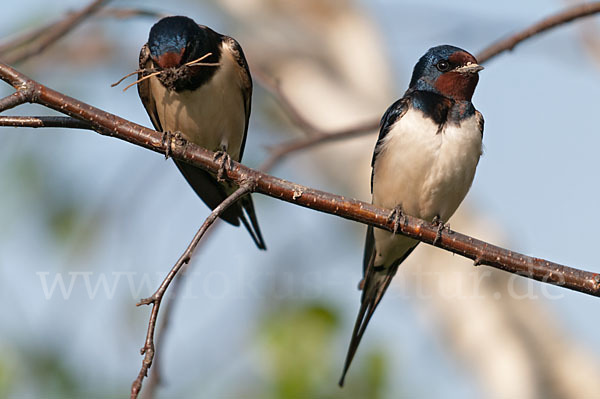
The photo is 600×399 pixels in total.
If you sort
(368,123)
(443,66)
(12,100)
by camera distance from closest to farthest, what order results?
(12,100)
(443,66)
(368,123)

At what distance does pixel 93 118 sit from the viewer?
287 centimetres

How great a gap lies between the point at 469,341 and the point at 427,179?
3.92 metres

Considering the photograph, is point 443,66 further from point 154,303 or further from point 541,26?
point 154,303

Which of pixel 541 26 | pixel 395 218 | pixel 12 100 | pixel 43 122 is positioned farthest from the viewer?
pixel 541 26

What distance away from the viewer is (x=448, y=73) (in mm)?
3932

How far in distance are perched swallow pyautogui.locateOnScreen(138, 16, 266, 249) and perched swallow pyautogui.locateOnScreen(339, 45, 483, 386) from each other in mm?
664

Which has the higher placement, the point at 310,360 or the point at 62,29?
the point at 62,29

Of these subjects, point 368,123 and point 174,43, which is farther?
point 368,123

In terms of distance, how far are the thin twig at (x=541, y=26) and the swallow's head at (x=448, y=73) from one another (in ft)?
0.45

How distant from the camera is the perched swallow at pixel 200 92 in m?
3.64

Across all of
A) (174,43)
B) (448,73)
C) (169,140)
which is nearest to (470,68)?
(448,73)

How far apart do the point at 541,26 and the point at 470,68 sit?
379 millimetres

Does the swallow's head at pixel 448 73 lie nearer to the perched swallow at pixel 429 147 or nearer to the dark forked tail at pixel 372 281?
the perched swallow at pixel 429 147

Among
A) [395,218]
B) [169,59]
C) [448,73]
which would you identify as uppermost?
[448,73]
